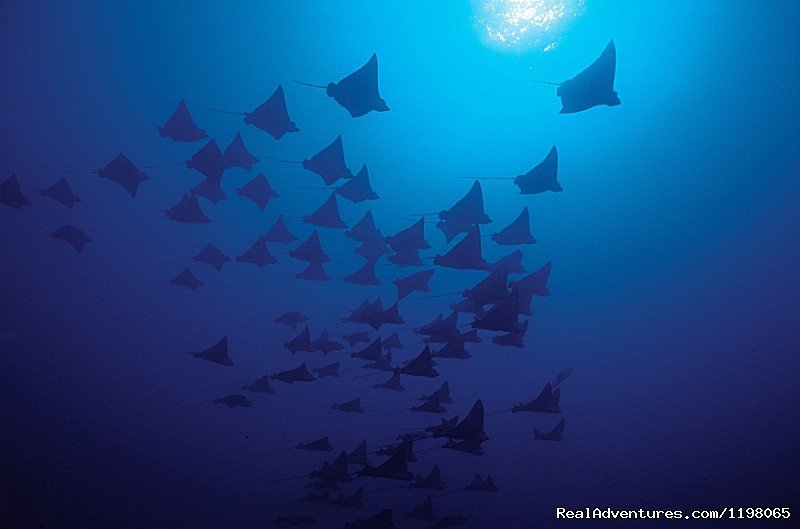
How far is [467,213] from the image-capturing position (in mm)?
6145

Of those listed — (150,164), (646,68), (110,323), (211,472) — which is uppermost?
(646,68)

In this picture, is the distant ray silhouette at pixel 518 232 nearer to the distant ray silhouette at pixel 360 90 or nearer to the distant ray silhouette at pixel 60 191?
the distant ray silhouette at pixel 360 90

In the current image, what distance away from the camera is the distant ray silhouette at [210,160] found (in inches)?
232

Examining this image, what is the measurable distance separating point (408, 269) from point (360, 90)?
10.3 m

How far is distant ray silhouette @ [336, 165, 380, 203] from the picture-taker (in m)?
6.32

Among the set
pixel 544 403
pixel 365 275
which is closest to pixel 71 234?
pixel 365 275

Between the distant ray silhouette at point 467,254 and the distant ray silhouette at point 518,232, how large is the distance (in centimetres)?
84

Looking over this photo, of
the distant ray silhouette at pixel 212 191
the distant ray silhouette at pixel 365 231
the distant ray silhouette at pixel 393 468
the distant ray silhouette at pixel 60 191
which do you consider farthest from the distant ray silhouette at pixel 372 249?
the distant ray silhouette at pixel 60 191

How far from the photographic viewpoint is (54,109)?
10.2 metres

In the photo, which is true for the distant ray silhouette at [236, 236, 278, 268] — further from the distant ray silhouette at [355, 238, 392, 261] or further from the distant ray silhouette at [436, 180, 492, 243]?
the distant ray silhouette at [436, 180, 492, 243]

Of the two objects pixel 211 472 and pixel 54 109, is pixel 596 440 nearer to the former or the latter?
pixel 211 472

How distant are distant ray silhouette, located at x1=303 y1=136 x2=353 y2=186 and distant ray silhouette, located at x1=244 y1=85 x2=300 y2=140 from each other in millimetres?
465

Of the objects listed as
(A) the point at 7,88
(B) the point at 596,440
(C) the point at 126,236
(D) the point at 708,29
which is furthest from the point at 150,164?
(B) the point at 596,440

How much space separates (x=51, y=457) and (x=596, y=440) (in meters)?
14.1
